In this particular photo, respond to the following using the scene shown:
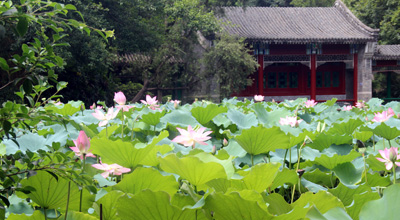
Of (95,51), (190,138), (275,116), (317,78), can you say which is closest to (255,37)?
(317,78)

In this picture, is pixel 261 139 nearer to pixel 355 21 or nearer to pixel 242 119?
pixel 242 119

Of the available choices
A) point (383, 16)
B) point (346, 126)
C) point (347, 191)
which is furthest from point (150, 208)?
point (383, 16)

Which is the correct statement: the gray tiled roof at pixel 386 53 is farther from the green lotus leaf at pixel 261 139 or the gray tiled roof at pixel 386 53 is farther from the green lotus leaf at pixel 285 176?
the green lotus leaf at pixel 285 176

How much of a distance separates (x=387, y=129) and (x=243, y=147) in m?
0.54

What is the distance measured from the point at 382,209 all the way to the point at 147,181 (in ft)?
1.24

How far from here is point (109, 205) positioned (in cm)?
70

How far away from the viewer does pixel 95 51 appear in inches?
370

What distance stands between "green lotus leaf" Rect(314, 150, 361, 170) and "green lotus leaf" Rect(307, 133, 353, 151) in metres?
0.18

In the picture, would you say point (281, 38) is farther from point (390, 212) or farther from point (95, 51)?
point (390, 212)

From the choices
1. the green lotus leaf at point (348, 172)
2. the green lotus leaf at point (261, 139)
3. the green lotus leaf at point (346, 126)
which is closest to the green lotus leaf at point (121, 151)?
the green lotus leaf at point (261, 139)

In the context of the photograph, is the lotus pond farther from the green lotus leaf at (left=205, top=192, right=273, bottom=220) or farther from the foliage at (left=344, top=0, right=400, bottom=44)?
the foliage at (left=344, top=0, right=400, bottom=44)

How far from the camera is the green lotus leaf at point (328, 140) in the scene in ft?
4.09

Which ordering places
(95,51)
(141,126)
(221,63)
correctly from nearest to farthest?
(141,126), (95,51), (221,63)

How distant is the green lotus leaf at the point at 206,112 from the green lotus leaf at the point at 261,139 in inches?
20.6
